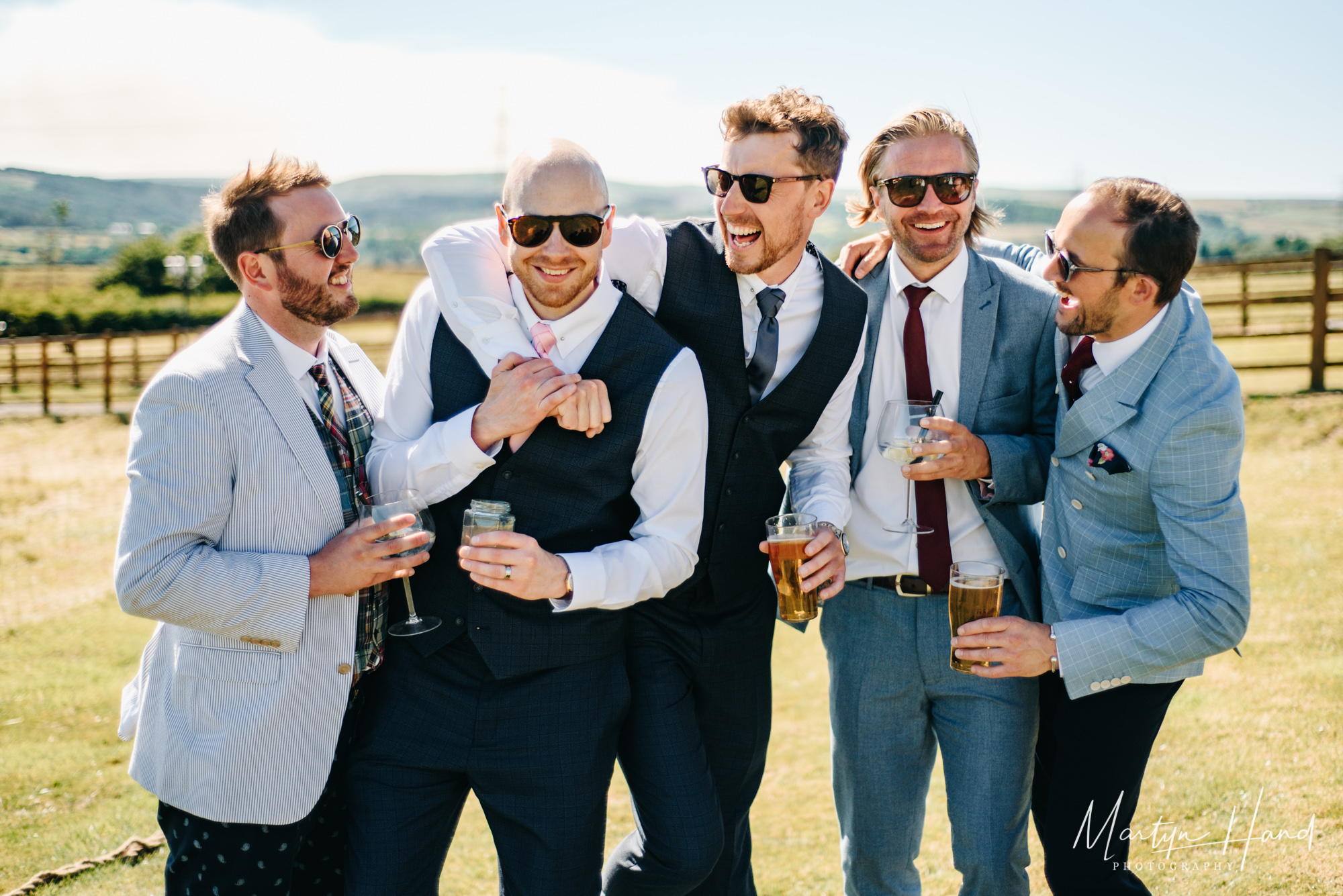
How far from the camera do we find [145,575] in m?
2.33

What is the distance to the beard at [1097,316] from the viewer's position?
8.93 feet

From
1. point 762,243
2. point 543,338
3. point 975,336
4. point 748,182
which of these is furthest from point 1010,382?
point 543,338

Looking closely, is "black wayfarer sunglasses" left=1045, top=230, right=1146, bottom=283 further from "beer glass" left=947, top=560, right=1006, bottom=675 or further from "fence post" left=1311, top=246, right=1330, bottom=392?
"fence post" left=1311, top=246, right=1330, bottom=392

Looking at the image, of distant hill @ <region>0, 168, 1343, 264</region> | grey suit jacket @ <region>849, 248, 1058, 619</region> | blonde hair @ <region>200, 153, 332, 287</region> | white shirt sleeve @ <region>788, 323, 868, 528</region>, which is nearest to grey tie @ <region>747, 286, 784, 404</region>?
white shirt sleeve @ <region>788, 323, 868, 528</region>

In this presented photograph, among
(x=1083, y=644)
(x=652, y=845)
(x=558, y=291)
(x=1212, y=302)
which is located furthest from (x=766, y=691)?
(x=1212, y=302)

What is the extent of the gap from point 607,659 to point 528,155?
4.77 ft

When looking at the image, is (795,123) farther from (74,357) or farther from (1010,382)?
(74,357)

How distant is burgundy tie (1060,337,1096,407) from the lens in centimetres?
290

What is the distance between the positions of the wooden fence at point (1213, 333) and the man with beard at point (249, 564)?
47.3ft

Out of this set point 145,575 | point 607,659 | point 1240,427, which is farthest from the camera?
point 607,659

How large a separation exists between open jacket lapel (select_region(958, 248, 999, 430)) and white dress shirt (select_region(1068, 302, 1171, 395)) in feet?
1.03

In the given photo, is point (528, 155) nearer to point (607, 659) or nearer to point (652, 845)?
point (607, 659)

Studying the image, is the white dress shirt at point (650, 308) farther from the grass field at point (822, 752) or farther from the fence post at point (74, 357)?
the fence post at point (74, 357)

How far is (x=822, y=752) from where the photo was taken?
571 cm
